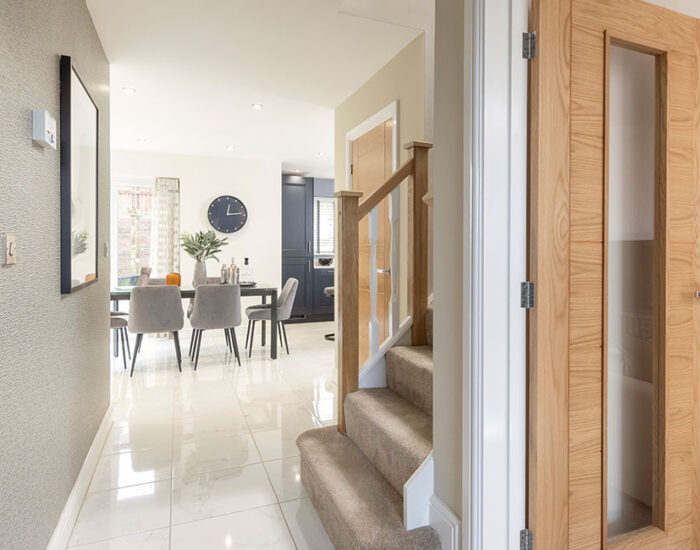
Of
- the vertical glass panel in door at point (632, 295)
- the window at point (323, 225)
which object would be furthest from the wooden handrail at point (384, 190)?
the window at point (323, 225)

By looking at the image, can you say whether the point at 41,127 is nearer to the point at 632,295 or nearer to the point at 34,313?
the point at 34,313

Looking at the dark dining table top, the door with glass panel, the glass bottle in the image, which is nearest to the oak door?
the dark dining table top

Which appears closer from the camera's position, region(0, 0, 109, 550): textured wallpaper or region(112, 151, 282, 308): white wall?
region(0, 0, 109, 550): textured wallpaper

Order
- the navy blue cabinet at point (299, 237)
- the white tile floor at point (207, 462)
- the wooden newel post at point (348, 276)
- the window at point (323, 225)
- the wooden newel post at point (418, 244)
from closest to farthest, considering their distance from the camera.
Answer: the white tile floor at point (207, 462) → the wooden newel post at point (348, 276) → the wooden newel post at point (418, 244) → the navy blue cabinet at point (299, 237) → the window at point (323, 225)

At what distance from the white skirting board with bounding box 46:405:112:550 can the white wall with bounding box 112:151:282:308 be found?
4.33m

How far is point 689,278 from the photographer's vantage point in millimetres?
1621

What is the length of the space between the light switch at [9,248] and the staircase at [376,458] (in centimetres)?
142

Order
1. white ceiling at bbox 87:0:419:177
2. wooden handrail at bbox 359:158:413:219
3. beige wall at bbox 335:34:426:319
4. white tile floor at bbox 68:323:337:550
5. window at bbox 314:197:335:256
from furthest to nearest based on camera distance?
window at bbox 314:197:335:256, beige wall at bbox 335:34:426:319, white ceiling at bbox 87:0:419:177, wooden handrail at bbox 359:158:413:219, white tile floor at bbox 68:323:337:550

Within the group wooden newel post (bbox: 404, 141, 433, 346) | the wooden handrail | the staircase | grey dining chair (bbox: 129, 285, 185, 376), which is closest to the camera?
the staircase

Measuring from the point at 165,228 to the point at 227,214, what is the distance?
3.10 feet

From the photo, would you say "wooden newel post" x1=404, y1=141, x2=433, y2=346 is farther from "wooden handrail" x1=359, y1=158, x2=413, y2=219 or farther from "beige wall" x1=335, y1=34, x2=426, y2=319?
"beige wall" x1=335, y1=34, x2=426, y2=319

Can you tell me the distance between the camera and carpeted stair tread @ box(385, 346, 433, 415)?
6.89 ft

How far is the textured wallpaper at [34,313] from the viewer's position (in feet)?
4.34

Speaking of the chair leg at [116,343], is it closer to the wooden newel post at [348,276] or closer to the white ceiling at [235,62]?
the white ceiling at [235,62]
